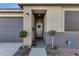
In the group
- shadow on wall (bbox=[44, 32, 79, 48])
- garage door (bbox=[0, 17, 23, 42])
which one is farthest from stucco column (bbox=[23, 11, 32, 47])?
garage door (bbox=[0, 17, 23, 42])

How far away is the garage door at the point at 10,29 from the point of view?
548 inches

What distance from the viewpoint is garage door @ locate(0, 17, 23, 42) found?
13914 mm

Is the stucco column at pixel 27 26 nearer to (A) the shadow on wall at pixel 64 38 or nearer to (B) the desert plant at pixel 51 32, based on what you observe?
(A) the shadow on wall at pixel 64 38

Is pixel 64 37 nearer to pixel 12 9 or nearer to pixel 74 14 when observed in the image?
pixel 74 14

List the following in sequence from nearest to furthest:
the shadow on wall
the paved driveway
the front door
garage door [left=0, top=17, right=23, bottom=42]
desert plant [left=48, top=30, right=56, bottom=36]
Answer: the paved driveway < desert plant [left=48, top=30, right=56, bottom=36] < the shadow on wall < garage door [left=0, top=17, right=23, bottom=42] < the front door

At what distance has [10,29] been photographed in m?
14.0

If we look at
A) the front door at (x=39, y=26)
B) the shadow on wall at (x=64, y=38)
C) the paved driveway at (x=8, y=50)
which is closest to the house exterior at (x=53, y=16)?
the shadow on wall at (x=64, y=38)

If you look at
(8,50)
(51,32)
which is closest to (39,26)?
(51,32)

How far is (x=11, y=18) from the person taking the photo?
Answer: 1393 cm

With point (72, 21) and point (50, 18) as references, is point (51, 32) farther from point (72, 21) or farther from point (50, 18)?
point (72, 21)

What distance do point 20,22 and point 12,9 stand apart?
1.44 metres

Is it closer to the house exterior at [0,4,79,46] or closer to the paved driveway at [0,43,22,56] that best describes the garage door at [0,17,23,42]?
the paved driveway at [0,43,22,56]

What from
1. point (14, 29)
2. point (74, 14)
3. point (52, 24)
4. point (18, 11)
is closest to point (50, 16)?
point (52, 24)

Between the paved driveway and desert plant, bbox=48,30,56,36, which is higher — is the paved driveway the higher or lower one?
the lower one
